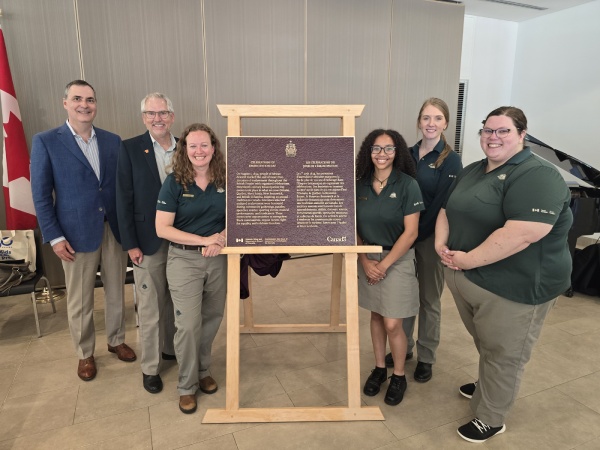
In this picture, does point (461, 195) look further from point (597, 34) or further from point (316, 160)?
point (597, 34)

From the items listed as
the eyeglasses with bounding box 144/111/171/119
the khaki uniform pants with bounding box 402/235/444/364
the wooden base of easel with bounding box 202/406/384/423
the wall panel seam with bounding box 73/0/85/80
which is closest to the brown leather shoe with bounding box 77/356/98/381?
the wooden base of easel with bounding box 202/406/384/423

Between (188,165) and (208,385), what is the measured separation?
1423 mm

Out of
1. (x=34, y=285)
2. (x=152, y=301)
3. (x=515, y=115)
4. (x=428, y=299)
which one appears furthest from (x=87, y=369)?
(x=515, y=115)

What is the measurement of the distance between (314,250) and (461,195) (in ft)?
2.69

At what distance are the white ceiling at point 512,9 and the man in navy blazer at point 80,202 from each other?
5.93 meters

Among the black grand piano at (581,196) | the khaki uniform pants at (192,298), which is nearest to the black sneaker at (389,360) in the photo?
the khaki uniform pants at (192,298)

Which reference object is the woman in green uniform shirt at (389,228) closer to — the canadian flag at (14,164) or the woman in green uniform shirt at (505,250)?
the woman in green uniform shirt at (505,250)

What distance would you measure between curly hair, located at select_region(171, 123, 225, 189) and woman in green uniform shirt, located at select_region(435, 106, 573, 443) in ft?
4.25

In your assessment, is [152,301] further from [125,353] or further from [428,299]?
[428,299]

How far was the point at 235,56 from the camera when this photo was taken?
188 inches

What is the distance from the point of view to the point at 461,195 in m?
Result: 2.04

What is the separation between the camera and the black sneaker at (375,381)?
8.36ft

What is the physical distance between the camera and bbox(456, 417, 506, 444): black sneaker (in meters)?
2.17

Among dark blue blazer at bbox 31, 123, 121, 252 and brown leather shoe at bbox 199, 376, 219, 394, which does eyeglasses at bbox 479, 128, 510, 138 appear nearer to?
brown leather shoe at bbox 199, 376, 219, 394
